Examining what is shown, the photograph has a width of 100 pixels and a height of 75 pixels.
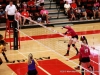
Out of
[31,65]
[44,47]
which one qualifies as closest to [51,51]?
[44,47]

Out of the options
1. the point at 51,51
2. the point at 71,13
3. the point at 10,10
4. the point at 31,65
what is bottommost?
the point at 51,51

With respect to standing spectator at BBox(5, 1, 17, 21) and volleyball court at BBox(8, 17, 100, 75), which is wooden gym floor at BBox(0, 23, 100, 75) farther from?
standing spectator at BBox(5, 1, 17, 21)

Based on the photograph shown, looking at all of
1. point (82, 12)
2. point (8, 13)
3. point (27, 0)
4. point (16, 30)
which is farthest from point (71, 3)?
point (16, 30)

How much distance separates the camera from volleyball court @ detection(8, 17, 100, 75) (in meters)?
12.6

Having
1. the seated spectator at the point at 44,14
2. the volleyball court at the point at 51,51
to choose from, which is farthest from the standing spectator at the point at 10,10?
the seated spectator at the point at 44,14

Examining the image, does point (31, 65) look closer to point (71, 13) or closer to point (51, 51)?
point (51, 51)

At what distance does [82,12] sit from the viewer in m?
23.5

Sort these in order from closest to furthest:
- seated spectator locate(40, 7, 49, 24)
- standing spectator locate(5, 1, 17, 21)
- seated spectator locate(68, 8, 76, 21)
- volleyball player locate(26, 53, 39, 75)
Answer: volleyball player locate(26, 53, 39, 75) < standing spectator locate(5, 1, 17, 21) < seated spectator locate(40, 7, 49, 24) < seated spectator locate(68, 8, 76, 21)

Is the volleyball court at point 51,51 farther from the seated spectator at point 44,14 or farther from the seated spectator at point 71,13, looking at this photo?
the seated spectator at point 71,13

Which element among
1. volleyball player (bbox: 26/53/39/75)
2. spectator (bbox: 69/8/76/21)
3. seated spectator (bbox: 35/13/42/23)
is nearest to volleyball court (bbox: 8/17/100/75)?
seated spectator (bbox: 35/13/42/23)

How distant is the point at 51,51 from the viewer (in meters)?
15.7

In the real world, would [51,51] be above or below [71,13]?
below

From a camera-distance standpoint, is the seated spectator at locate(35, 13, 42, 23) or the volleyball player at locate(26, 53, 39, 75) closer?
the volleyball player at locate(26, 53, 39, 75)

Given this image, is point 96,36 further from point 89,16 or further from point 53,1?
point 53,1
